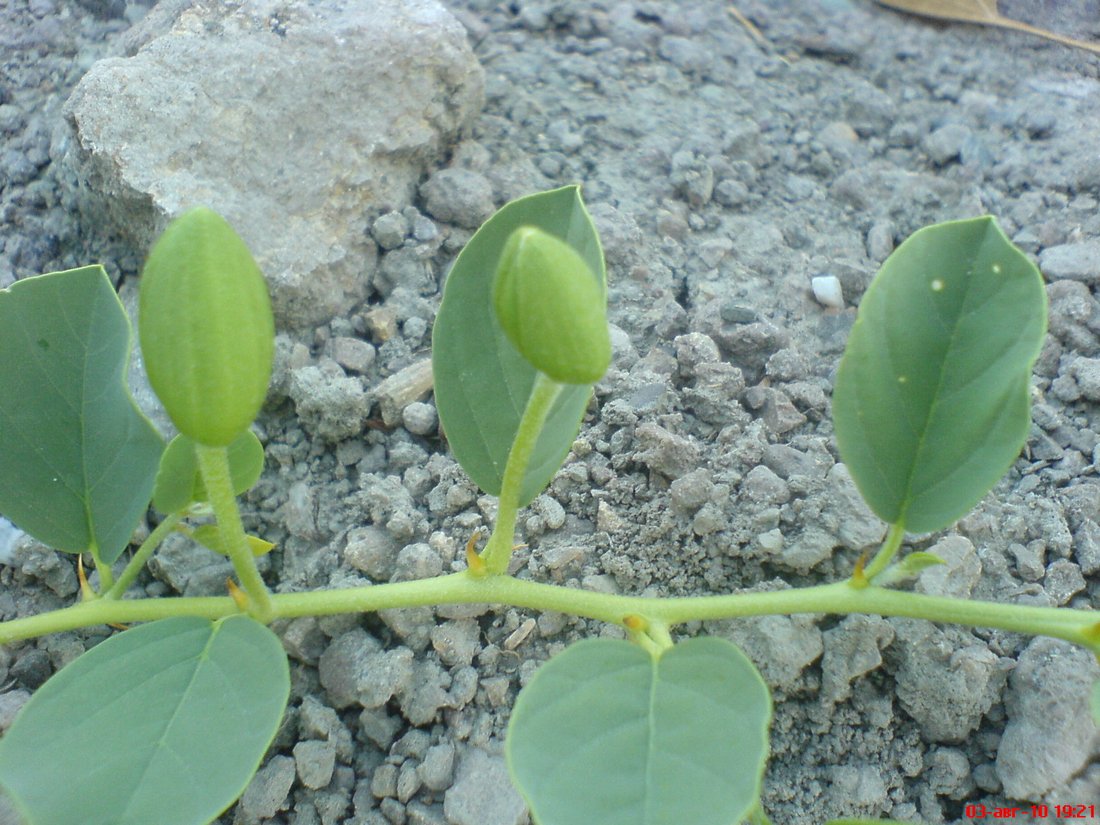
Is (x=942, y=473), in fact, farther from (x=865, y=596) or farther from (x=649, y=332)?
(x=649, y=332)

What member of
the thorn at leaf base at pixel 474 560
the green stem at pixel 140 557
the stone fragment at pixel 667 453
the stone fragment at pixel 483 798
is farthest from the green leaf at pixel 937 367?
the green stem at pixel 140 557

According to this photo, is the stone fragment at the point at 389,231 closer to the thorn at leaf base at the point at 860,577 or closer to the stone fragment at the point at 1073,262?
the thorn at leaf base at the point at 860,577

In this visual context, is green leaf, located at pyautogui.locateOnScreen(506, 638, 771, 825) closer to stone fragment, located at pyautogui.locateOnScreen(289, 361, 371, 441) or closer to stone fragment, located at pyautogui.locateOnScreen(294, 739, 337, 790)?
stone fragment, located at pyautogui.locateOnScreen(294, 739, 337, 790)

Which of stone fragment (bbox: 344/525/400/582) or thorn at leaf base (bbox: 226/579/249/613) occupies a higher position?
thorn at leaf base (bbox: 226/579/249/613)

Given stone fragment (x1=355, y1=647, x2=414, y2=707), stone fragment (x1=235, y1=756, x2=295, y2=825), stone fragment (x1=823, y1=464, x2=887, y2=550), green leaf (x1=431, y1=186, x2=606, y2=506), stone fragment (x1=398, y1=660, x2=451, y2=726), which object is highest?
green leaf (x1=431, y1=186, x2=606, y2=506)

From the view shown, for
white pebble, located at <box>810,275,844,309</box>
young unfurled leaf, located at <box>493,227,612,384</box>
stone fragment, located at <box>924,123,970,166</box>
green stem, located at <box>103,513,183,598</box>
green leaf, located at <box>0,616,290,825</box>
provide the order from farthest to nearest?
1. stone fragment, located at <box>924,123,970,166</box>
2. white pebble, located at <box>810,275,844,309</box>
3. green stem, located at <box>103,513,183,598</box>
4. green leaf, located at <box>0,616,290,825</box>
5. young unfurled leaf, located at <box>493,227,612,384</box>

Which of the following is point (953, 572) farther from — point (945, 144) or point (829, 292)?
point (945, 144)

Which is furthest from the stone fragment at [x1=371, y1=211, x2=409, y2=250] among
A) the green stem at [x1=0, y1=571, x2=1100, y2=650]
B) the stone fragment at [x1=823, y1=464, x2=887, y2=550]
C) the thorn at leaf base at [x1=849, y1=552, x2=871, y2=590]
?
the thorn at leaf base at [x1=849, y1=552, x2=871, y2=590]
